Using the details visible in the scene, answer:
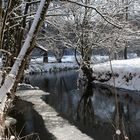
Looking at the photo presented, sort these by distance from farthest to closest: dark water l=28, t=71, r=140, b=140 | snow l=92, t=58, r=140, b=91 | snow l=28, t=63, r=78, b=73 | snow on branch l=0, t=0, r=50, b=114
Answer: snow l=28, t=63, r=78, b=73, snow l=92, t=58, r=140, b=91, dark water l=28, t=71, r=140, b=140, snow on branch l=0, t=0, r=50, b=114

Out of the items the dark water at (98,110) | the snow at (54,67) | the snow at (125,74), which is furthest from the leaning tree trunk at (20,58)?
the snow at (54,67)

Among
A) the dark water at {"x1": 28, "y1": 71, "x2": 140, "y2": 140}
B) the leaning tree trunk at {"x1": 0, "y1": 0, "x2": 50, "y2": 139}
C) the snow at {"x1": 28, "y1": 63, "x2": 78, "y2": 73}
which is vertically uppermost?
the leaning tree trunk at {"x1": 0, "y1": 0, "x2": 50, "y2": 139}

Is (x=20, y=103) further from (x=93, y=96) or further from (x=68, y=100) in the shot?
(x=93, y=96)

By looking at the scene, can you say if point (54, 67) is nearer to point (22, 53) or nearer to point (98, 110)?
point (98, 110)

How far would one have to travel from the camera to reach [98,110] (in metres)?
14.0

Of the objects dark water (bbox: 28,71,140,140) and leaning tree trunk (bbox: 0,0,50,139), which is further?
dark water (bbox: 28,71,140,140)

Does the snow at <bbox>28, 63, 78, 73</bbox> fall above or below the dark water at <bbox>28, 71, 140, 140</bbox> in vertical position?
above

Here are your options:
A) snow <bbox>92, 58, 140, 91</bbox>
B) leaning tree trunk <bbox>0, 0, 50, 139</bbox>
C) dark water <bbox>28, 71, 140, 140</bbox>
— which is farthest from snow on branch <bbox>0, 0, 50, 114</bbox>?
snow <bbox>92, 58, 140, 91</bbox>

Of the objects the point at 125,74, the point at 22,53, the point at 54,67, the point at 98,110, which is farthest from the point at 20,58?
the point at 54,67

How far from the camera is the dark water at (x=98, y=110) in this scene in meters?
10.4

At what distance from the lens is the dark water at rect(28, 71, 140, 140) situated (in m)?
10.4

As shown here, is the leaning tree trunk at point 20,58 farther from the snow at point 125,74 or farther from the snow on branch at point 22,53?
the snow at point 125,74

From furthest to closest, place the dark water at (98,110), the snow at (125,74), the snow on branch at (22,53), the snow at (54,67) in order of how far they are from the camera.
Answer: the snow at (54,67) → the snow at (125,74) → the dark water at (98,110) → the snow on branch at (22,53)

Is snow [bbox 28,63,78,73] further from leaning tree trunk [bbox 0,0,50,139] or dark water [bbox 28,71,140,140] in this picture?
leaning tree trunk [bbox 0,0,50,139]
